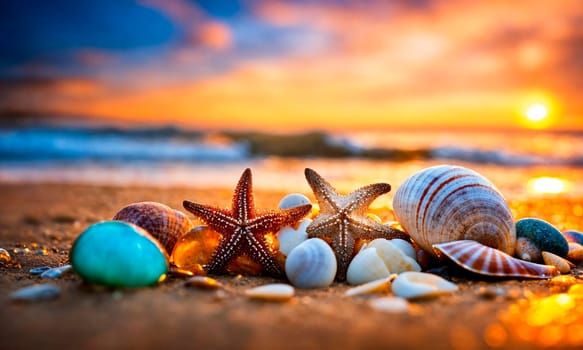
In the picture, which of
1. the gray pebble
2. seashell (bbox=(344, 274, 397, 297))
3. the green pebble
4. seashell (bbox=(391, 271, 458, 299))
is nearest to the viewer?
seashell (bbox=(391, 271, 458, 299))

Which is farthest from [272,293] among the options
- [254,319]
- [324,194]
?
[324,194]

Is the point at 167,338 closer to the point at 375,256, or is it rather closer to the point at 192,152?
the point at 375,256

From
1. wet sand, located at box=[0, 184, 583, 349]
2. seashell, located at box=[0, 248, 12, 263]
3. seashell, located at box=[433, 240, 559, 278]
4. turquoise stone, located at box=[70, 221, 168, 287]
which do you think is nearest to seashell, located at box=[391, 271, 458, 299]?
wet sand, located at box=[0, 184, 583, 349]

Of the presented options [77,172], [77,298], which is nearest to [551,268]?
[77,298]

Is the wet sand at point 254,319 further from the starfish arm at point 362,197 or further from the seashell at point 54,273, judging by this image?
the starfish arm at point 362,197

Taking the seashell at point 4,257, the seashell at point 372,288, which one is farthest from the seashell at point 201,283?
the seashell at point 4,257

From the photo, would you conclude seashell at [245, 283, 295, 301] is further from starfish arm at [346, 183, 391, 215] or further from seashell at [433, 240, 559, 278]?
seashell at [433, 240, 559, 278]
